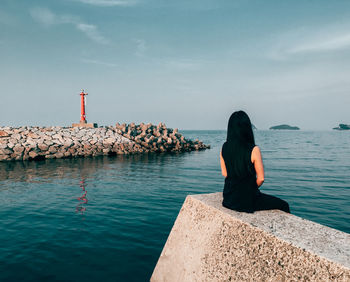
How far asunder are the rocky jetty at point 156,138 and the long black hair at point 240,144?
78.9 ft

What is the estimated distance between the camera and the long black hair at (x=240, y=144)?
3105 mm

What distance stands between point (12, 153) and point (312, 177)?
2130 centimetres

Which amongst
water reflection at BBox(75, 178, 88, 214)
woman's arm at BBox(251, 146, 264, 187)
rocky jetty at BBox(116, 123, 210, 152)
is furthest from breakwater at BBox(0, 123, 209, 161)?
woman's arm at BBox(251, 146, 264, 187)

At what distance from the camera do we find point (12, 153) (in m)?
20.5

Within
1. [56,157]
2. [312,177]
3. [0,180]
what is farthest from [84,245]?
[56,157]

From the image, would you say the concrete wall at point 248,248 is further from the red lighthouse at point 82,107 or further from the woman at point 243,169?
the red lighthouse at point 82,107

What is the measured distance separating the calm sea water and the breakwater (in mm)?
7045

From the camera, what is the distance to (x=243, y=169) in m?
3.12

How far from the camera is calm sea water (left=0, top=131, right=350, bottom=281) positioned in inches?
181

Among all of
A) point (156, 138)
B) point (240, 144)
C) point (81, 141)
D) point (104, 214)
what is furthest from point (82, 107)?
point (240, 144)

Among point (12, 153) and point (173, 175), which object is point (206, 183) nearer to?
point (173, 175)

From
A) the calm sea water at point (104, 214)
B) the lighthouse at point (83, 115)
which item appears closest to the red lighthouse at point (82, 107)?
the lighthouse at point (83, 115)

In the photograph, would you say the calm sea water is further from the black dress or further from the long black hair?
the long black hair

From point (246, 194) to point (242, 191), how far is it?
0.20 ft
